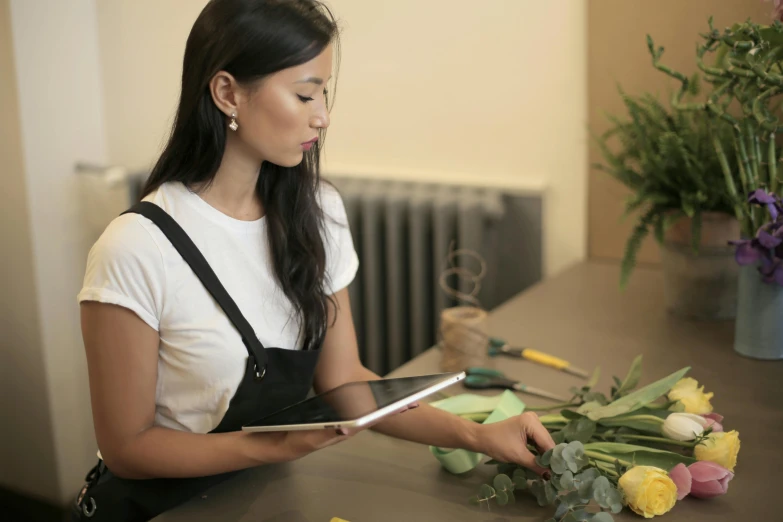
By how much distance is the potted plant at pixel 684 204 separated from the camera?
57.8 inches

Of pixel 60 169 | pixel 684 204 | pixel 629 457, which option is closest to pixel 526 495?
pixel 629 457

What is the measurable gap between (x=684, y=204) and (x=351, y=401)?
827mm

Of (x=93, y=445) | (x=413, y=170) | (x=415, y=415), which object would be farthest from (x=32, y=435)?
(x=415, y=415)

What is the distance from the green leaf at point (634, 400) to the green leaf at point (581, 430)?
14 mm

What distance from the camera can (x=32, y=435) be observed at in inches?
99.1

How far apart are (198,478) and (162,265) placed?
0.32m

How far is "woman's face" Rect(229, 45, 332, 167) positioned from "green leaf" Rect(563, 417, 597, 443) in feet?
1.70

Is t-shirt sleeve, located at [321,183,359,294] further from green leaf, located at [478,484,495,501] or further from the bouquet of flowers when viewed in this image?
green leaf, located at [478,484,495,501]

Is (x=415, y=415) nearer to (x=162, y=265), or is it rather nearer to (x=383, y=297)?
(x=162, y=265)

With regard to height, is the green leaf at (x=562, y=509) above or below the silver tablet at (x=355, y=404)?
below

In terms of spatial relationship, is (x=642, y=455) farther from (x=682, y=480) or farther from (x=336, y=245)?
(x=336, y=245)

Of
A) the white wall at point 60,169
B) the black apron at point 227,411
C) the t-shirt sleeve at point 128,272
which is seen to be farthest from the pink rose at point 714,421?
the white wall at point 60,169

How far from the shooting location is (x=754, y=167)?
1350 mm

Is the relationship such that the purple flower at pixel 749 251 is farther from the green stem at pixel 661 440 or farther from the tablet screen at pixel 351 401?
the tablet screen at pixel 351 401
